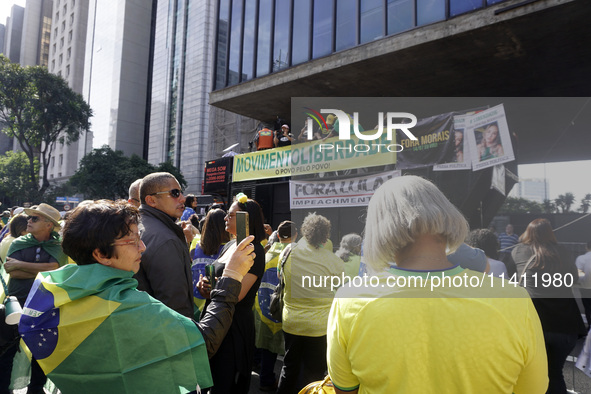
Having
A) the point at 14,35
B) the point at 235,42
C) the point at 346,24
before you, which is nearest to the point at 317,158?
the point at 346,24

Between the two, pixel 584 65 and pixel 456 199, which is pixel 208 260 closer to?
pixel 456 199

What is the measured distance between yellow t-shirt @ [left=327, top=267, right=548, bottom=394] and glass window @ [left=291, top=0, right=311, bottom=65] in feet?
40.4

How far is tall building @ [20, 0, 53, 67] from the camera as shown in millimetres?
66625

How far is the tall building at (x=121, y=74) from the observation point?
161 ft

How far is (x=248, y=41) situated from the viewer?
597 inches

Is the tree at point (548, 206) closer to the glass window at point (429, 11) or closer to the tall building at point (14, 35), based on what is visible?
the glass window at point (429, 11)

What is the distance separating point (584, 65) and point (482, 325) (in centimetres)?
1149

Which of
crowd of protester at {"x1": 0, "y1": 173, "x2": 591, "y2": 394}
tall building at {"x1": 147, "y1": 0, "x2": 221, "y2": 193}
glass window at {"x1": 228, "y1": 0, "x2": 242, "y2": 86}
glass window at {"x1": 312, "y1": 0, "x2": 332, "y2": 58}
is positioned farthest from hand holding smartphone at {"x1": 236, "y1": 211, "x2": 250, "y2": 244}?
tall building at {"x1": 147, "y1": 0, "x2": 221, "y2": 193}

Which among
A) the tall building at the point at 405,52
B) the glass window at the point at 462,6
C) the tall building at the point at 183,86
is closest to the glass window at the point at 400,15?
the tall building at the point at 405,52

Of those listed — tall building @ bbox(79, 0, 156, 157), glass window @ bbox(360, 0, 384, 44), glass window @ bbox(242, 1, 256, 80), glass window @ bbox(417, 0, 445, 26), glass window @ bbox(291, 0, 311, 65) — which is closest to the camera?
glass window @ bbox(417, 0, 445, 26)

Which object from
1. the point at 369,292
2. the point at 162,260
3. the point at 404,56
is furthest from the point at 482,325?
the point at 404,56

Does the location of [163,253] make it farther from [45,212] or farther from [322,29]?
[322,29]

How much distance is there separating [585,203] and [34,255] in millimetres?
6186

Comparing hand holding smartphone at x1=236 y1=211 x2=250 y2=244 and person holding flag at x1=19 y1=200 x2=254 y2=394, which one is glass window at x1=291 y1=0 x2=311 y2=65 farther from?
person holding flag at x1=19 y1=200 x2=254 y2=394
